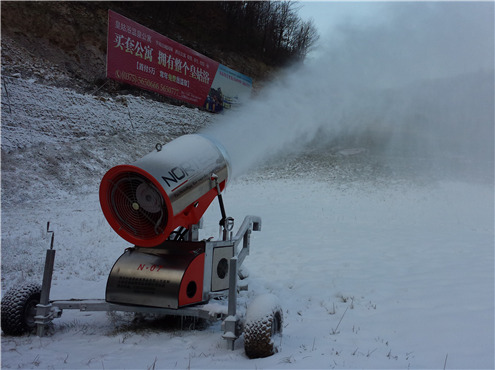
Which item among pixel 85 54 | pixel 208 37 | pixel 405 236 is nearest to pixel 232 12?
pixel 208 37

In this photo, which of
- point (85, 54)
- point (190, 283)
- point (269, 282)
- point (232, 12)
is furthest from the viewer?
point (232, 12)

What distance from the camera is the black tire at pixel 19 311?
163 inches

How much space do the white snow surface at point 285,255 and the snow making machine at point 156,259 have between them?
30 centimetres

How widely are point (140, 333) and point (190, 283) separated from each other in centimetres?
78

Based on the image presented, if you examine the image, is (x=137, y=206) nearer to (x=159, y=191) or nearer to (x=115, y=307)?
(x=159, y=191)

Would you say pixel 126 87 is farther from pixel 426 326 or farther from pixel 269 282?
pixel 426 326

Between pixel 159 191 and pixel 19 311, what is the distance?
2047mm

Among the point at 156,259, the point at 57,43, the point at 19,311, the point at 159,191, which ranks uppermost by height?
the point at 57,43

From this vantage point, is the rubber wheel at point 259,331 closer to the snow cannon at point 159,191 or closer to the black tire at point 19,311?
the snow cannon at point 159,191

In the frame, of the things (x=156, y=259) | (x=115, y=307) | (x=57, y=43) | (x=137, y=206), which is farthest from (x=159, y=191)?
(x=57, y=43)

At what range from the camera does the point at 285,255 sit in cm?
835

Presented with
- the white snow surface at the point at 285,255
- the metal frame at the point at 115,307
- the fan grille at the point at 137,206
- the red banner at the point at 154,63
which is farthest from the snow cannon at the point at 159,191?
the red banner at the point at 154,63

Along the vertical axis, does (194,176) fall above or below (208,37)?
below

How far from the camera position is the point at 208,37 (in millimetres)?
32125
